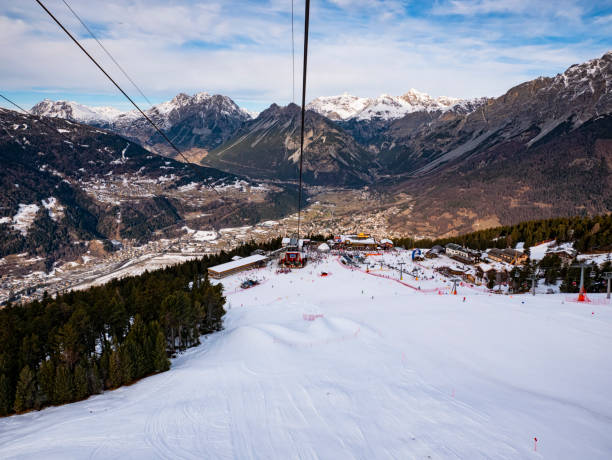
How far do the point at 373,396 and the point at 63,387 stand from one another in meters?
20.6

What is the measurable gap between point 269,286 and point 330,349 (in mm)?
26812

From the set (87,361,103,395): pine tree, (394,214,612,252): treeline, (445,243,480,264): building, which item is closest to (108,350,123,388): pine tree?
(87,361,103,395): pine tree

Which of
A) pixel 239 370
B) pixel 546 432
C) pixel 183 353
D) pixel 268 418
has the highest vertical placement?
pixel 546 432

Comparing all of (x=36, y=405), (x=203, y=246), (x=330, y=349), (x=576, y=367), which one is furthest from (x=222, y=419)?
(x=203, y=246)

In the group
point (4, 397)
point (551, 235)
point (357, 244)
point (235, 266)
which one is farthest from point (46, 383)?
point (551, 235)

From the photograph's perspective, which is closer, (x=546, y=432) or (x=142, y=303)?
(x=546, y=432)

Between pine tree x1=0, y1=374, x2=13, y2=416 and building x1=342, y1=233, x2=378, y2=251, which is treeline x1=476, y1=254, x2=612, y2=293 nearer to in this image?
building x1=342, y1=233, x2=378, y2=251

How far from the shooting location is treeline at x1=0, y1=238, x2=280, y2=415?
70.9 feet

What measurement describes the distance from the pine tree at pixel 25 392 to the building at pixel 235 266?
38.6 metres

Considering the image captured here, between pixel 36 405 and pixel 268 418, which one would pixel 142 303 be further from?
pixel 268 418

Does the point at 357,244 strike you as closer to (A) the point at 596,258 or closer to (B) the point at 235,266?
(B) the point at 235,266

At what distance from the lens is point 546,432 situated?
1277cm

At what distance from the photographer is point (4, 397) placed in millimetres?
21031

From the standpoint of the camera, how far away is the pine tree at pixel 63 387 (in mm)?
21391
